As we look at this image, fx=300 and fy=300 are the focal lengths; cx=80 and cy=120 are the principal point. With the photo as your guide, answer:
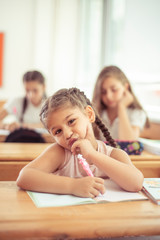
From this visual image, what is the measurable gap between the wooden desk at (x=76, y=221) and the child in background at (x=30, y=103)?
1834 millimetres

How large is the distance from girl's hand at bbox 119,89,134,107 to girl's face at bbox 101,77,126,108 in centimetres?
5

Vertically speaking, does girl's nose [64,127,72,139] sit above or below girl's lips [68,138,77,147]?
above

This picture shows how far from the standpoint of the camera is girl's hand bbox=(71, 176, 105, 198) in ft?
2.99

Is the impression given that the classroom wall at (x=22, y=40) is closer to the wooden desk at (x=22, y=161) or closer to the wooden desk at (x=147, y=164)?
the wooden desk at (x=22, y=161)

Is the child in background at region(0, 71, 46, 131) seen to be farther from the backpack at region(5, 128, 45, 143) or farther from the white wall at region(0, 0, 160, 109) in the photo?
the white wall at region(0, 0, 160, 109)

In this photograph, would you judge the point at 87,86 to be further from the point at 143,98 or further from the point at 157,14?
the point at 157,14

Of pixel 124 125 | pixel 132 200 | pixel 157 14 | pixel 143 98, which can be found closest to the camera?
pixel 132 200

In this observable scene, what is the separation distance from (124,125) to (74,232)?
147 centimetres

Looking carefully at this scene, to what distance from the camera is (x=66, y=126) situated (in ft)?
3.45

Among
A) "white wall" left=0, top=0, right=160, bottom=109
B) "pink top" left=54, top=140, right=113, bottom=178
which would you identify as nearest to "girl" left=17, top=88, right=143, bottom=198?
"pink top" left=54, top=140, right=113, bottom=178

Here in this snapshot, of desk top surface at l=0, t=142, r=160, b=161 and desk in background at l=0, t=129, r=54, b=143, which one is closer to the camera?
desk top surface at l=0, t=142, r=160, b=161

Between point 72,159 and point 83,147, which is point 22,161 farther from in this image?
point 83,147

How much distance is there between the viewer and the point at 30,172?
982 mm

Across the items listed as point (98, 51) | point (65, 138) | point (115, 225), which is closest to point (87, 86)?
point (98, 51)
